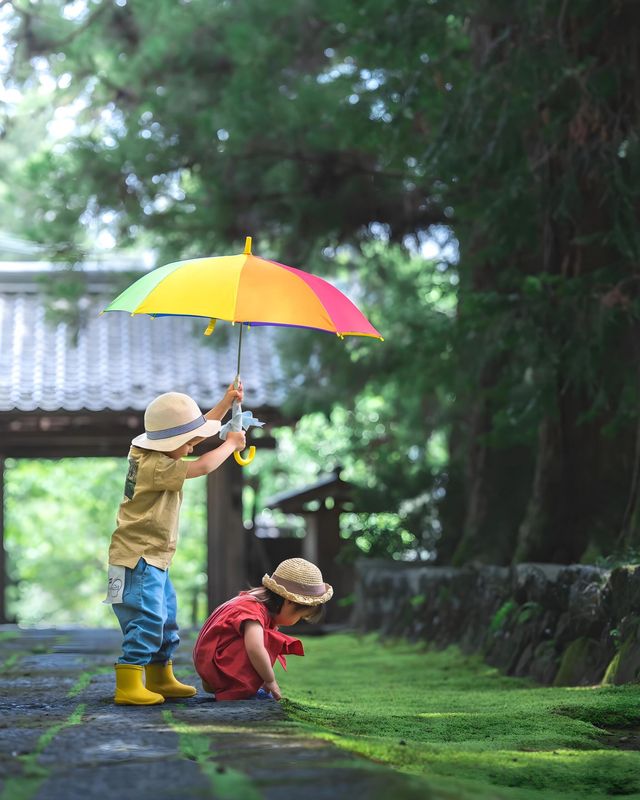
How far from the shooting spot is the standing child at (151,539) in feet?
13.8

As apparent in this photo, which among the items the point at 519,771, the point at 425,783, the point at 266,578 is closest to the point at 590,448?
the point at 266,578

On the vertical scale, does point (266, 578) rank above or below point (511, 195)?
below

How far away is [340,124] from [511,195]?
1.54m

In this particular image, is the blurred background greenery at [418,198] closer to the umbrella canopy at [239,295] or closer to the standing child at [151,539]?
the umbrella canopy at [239,295]

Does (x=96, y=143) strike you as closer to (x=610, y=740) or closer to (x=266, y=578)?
(x=266, y=578)

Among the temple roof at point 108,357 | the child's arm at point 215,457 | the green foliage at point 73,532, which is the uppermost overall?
the temple roof at point 108,357

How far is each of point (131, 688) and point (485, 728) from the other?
1.24 metres

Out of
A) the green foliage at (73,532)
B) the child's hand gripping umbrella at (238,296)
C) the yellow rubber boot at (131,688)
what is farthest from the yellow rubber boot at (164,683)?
the green foliage at (73,532)

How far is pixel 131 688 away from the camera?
419 cm

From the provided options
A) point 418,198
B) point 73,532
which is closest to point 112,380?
point 418,198

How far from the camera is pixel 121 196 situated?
379 inches

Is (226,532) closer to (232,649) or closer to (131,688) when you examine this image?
(232,649)

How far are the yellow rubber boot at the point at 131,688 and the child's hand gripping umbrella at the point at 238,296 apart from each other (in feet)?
3.03

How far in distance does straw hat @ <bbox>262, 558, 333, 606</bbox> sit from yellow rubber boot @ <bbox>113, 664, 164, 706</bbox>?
0.57 meters
